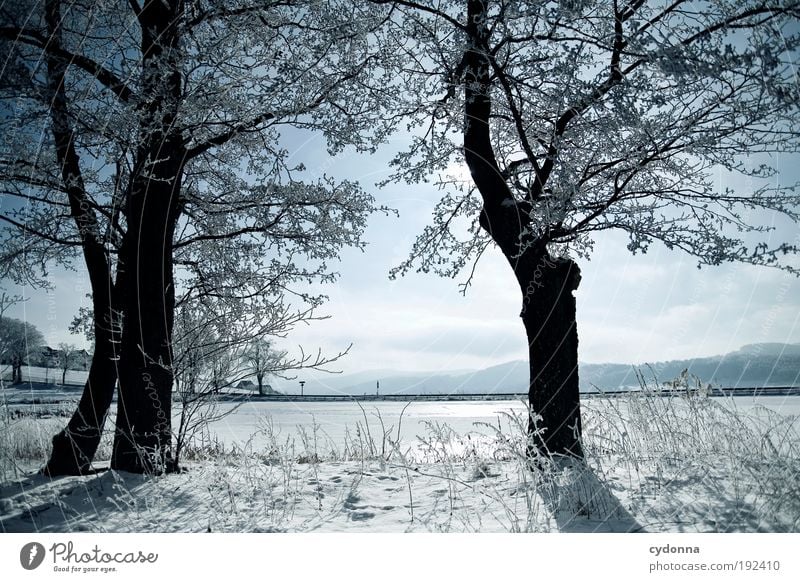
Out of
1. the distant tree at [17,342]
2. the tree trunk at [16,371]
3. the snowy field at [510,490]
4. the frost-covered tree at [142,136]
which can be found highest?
the frost-covered tree at [142,136]

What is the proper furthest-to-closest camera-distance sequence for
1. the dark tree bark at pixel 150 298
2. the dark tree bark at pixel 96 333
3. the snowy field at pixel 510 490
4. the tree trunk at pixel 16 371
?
the dark tree bark at pixel 96 333, the dark tree bark at pixel 150 298, the tree trunk at pixel 16 371, the snowy field at pixel 510 490

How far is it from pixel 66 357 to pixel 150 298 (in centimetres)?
187

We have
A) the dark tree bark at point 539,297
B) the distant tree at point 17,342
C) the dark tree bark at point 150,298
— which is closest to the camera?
the distant tree at point 17,342

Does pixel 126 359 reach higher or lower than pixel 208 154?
lower

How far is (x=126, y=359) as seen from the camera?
20.4 ft

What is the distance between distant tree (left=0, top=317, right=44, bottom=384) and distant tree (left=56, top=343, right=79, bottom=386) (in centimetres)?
60

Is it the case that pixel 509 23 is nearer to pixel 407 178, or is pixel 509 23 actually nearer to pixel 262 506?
pixel 407 178

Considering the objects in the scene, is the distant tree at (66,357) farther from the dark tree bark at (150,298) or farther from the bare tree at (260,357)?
the bare tree at (260,357)

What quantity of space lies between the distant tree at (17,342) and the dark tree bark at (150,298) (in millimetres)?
953

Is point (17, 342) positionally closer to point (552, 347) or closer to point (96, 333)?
point (96, 333)

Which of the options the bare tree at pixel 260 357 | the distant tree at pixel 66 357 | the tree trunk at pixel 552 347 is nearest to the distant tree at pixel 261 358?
the bare tree at pixel 260 357

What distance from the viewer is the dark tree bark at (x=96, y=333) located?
251 inches
